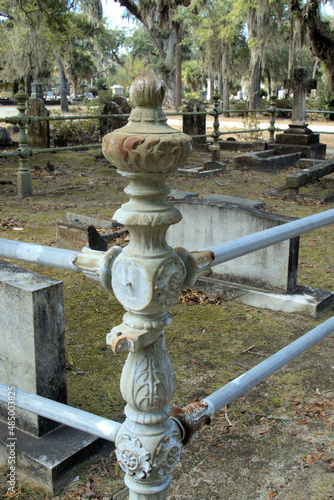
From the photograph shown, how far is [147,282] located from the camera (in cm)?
114

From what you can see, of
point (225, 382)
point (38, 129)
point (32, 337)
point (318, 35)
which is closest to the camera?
point (32, 337)

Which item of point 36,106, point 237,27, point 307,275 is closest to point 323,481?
point 307,275

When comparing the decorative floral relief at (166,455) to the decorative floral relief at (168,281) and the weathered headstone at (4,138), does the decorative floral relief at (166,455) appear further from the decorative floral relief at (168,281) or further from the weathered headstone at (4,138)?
the weathered headstone at (4,138)

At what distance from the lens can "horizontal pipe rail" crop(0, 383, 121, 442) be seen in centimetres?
127

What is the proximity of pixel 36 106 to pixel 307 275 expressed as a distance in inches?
369

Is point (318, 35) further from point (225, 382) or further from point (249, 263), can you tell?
point (225, 382)

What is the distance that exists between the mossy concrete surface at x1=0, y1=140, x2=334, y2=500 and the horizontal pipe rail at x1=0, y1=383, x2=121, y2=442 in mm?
829

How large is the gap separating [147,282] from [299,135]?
11.5m

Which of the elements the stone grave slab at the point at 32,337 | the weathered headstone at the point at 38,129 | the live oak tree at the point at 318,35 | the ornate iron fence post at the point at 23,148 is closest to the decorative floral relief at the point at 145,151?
the stone grave slab at the point at 32,337

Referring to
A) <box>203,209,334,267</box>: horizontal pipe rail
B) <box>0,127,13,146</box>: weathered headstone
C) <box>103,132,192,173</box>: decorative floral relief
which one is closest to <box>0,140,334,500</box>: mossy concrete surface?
<box>203,209,334,267</box>: horizontal pipe rail

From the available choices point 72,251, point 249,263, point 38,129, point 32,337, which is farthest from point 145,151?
point 38,129

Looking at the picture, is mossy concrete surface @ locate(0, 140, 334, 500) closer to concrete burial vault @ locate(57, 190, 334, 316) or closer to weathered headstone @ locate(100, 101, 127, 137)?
concrete burial vault @ locate(57, 190, 334, 316)

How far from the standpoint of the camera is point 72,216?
5898 millimetres

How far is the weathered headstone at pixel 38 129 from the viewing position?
12.2 m
